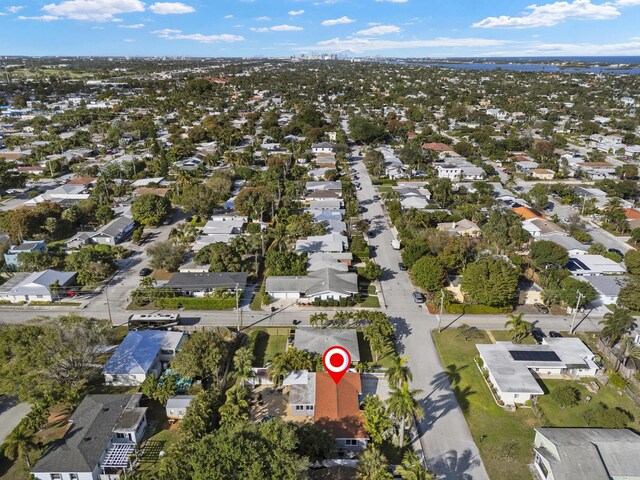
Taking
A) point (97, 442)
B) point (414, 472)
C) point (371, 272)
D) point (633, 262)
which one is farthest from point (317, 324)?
point (633, 262)

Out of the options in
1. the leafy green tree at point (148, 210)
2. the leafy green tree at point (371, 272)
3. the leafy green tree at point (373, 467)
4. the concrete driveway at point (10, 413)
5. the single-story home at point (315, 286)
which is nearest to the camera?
the leafy green tree at point (373, 467)

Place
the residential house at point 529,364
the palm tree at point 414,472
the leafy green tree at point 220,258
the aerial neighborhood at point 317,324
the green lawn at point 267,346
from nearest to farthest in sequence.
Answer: the palm tree at point 414,472
the aerial neighborhood at point 317,324
the residential house at point 529,364
the green lawn at point 267,346
the leafy green tree at point 220,258

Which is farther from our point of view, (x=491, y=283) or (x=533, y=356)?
(x=491, y=283)

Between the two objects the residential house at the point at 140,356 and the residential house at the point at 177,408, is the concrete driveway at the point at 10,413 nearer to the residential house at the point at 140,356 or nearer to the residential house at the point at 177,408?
the residential house at the point at 140,356

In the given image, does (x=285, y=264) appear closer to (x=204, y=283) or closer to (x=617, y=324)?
(x=204, y=283)

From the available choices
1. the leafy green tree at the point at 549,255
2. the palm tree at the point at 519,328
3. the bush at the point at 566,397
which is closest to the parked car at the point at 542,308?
the palm tree at the point at 519,328

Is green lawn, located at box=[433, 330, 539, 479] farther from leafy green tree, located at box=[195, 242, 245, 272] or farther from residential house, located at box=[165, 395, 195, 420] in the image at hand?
leafy green tree, located at box=[195, 242, 245, 272]

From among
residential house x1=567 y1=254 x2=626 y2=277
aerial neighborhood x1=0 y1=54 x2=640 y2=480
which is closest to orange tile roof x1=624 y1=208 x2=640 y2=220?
aerial neighborhood x1=0 y1=54 x2=640 y2=480
